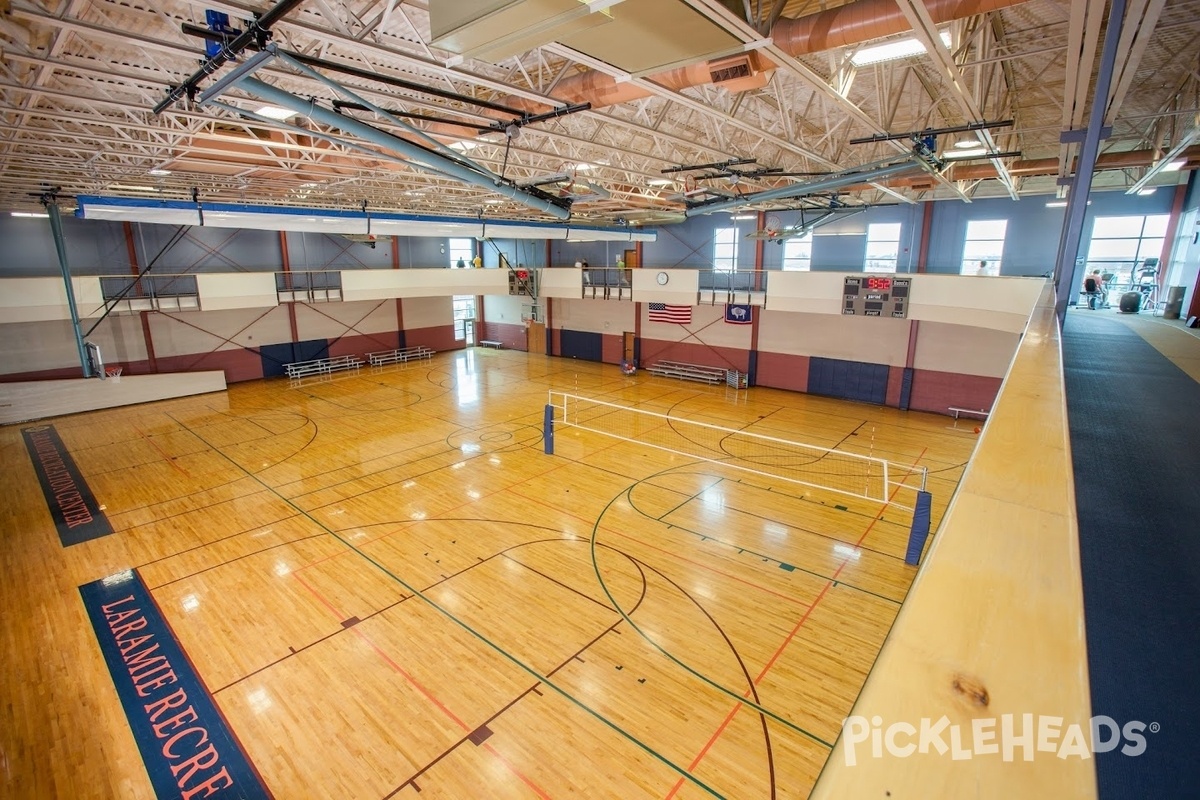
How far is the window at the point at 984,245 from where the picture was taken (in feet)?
62.2

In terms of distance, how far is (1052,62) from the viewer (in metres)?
9.01

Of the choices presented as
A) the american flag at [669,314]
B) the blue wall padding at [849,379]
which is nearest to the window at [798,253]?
the blue wall padding at [849,379]

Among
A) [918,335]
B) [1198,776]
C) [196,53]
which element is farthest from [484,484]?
[918,335]

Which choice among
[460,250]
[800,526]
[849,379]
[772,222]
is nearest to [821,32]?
[800,526]

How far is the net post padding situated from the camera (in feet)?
30.9

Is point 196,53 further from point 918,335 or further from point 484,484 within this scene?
point 918,335

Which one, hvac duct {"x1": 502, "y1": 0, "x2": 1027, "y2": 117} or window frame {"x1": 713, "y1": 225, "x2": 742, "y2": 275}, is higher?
hvac duct {"x1": 502, "y1": 0, "x2": 1027, "y2": 117}

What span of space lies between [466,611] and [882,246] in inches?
780

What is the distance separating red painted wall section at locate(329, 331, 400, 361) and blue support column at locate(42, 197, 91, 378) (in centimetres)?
953

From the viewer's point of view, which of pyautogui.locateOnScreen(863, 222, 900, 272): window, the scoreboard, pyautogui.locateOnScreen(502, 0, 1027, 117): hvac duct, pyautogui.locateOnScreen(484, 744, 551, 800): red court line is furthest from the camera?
pyautogui.locateOnScreen(863, 222, 900, 272): window

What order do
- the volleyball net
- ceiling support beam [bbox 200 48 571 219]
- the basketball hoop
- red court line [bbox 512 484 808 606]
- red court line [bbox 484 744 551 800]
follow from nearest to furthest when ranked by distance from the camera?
red court line [bbox 484 744 551 800]
ceiling support beam [bbox 200 48 571 219]
red court line [bbox 512 484 808 606]
the volleyball net
the basketball hoop

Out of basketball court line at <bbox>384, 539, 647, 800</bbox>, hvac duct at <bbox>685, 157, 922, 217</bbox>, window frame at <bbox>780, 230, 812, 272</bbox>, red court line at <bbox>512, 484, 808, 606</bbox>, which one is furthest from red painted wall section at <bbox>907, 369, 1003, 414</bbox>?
basketball court line at <bbox>384, 539, 647, 800</bbox>

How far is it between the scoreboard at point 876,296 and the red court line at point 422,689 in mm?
15724

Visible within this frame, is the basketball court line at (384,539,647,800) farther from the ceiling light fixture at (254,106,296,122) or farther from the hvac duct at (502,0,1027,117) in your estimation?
the ceiling light fixture at (254,106,296,122)
